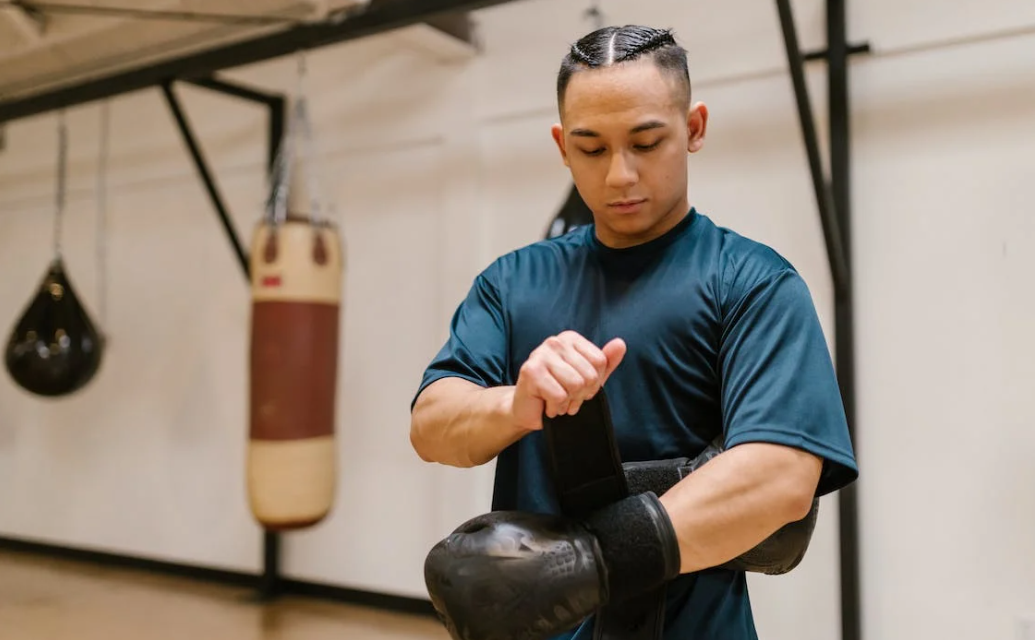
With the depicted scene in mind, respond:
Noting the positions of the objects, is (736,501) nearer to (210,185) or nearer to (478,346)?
(478,346)

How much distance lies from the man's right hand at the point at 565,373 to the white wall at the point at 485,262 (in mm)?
2033

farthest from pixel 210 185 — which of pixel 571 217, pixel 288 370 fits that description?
pixel 571 217

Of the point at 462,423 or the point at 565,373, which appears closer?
the point at 565,373

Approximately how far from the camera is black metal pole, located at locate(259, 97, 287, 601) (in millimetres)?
3791

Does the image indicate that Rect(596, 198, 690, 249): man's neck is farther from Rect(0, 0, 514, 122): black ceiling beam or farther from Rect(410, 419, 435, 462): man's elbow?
Rect(0, 0, 514, 122): black ceiling beam

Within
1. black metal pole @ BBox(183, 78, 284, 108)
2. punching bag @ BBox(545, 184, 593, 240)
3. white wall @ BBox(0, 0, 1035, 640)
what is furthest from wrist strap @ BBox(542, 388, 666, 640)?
black metal pole @ BBox(183, 78, 284, 108)

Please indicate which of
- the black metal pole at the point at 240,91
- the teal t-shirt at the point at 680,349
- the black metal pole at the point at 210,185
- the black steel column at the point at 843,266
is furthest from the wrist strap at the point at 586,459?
the black metal pole at the point at 240,91

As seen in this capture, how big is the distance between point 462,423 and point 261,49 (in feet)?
7.80

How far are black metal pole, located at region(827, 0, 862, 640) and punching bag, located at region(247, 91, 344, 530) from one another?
5.61ft

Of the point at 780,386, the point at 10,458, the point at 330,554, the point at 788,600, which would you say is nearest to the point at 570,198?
the point at 788,600

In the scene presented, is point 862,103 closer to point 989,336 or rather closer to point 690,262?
point 989,336

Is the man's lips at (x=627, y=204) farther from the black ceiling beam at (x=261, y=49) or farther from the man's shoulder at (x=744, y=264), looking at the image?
the black ceiling beam at (x=261, y=49)

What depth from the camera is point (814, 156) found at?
7.73 feet

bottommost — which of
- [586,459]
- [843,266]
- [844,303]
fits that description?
[586,459]
